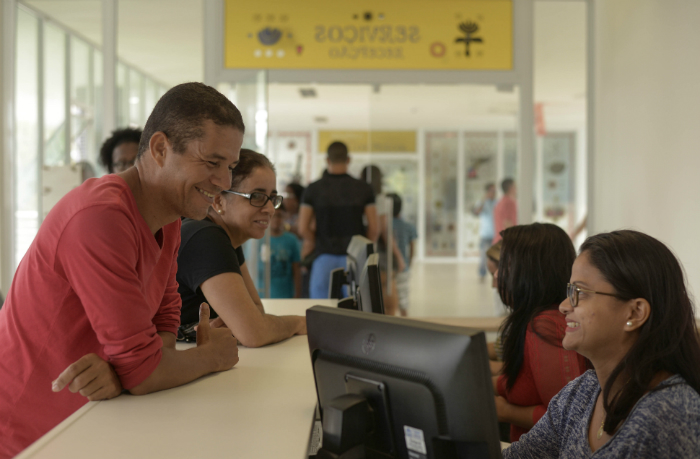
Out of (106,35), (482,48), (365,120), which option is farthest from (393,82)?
(106,35)

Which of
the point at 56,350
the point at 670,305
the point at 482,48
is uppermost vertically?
the point at 482,48

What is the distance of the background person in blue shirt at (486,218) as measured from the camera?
5141mm

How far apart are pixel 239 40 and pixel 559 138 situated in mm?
2880

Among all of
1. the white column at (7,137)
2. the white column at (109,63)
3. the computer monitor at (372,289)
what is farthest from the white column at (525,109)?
the white column at (7,137)

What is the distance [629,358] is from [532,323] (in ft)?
1.93

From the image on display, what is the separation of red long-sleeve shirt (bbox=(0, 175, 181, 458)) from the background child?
382 cm

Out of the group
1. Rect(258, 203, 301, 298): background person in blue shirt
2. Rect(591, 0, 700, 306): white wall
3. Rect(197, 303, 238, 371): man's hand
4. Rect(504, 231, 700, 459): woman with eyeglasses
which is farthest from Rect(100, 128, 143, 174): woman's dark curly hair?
Rect(591, 0, 700, 306): white wall

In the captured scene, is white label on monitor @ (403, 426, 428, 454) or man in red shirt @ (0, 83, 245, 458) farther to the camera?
man in red shirt @ (0, 83, 245, 458)

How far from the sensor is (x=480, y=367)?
854mm

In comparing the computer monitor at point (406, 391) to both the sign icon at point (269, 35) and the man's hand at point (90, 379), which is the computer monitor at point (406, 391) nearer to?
the man's hand at point (90, 379)

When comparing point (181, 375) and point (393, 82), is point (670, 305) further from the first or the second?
point (393, 82)

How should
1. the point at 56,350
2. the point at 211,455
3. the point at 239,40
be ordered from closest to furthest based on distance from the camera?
the point at 211,455, the point at 56,350, the point at 239,40

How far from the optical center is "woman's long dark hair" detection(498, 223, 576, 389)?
179 cm

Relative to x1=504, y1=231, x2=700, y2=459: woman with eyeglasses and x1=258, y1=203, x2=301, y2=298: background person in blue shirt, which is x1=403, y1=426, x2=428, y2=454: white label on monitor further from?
x1=258, y1=203, x2=301, y2=298: background person in blue shirt
